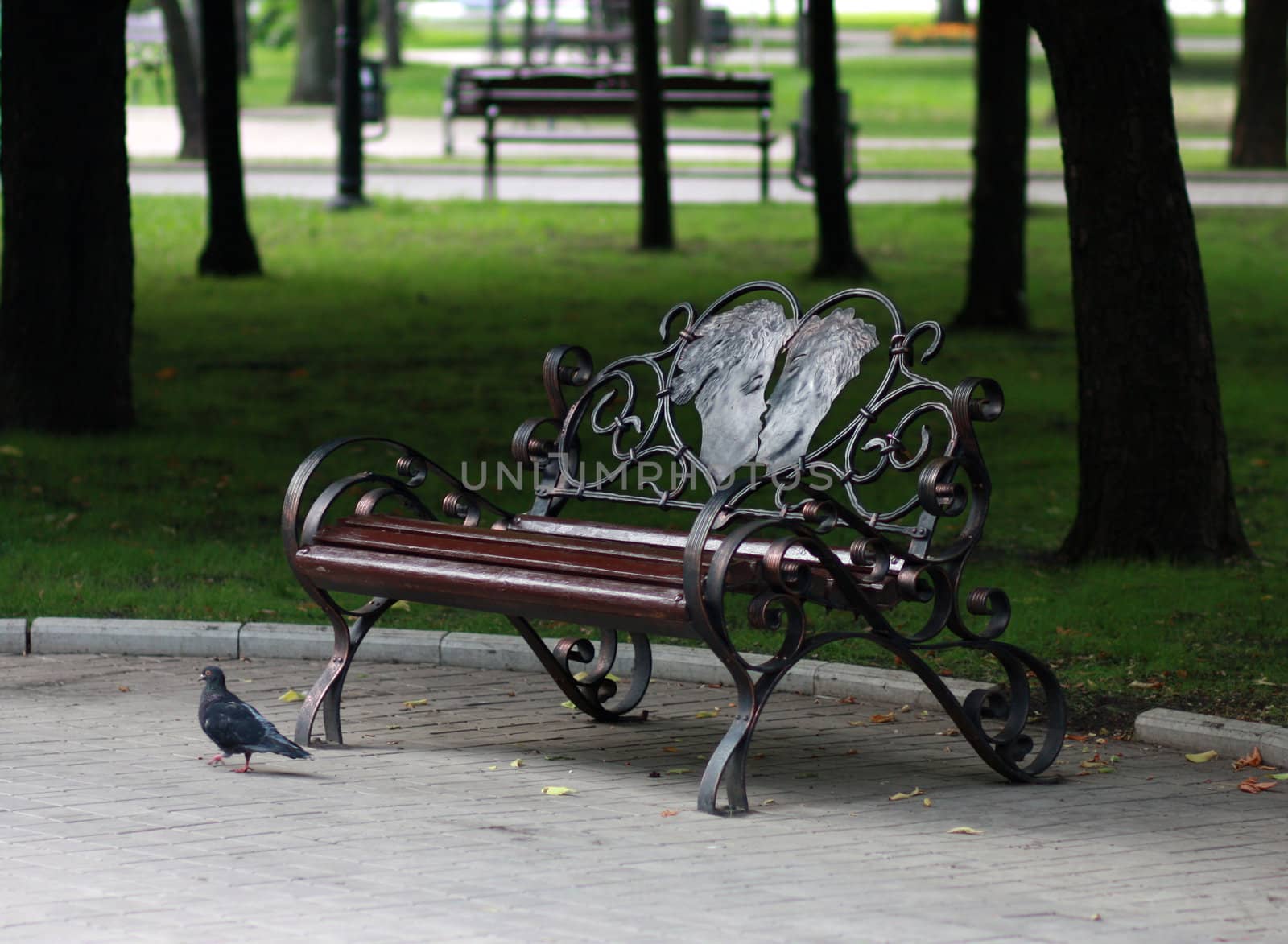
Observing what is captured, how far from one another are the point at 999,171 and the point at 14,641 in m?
10.1

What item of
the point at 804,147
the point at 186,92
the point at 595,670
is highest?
the point at 186,92

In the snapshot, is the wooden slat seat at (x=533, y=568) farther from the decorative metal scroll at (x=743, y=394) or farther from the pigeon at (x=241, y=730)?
the pigeon at (x=241, y=730)

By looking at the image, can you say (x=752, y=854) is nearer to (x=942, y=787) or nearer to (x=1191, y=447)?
(x=942, y=787)

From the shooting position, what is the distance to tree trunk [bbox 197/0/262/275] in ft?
58.5

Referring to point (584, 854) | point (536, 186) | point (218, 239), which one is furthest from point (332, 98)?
point (584, 854)

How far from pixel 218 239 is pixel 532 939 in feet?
48.3

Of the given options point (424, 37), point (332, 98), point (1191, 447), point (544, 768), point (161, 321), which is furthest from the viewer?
point (424, 37)

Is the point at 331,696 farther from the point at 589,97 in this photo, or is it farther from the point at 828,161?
the point at 589,97

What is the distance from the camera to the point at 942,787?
5582 millimetres

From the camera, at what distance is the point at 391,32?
51.1m

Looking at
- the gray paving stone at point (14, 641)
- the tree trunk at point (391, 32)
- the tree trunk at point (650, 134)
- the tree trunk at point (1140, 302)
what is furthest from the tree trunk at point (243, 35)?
the gray paving stone at point (14, 641)

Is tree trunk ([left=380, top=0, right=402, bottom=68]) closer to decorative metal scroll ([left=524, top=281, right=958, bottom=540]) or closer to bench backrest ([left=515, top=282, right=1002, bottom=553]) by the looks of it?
bench backrest ([left=515, top=282, right=1002, bottom=553])

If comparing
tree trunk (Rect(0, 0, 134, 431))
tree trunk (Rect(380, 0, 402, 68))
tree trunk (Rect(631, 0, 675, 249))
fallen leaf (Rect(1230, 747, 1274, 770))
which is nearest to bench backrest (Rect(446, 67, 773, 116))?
tree trunk (Rect(631, 0, 675, 249))

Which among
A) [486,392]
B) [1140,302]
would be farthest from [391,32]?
[1140,302]
